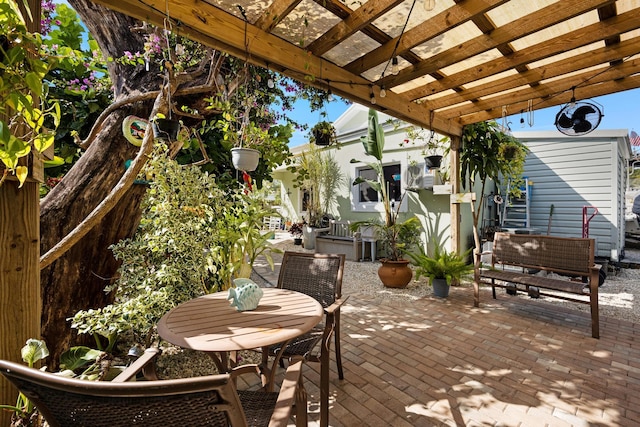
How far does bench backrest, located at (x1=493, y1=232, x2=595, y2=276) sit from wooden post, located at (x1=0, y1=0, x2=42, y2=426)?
5.03 m

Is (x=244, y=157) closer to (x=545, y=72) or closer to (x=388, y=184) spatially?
(x=545, y=72)

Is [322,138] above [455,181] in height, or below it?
above

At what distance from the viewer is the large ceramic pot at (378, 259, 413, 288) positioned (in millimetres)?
5352

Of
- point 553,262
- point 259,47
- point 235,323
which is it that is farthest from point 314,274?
point 553,262

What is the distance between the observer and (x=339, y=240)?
8.43 metres

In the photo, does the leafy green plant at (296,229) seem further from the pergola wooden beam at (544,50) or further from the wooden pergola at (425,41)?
the pergola wooden beam at (544,50)

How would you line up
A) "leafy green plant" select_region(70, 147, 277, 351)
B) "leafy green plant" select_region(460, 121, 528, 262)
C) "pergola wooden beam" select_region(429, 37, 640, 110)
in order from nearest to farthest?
"leafy green plant" select_region(70, 147, 277, 351)
"pergola wooden beam" select_region(429, 37, 640, 110)
"leafy green plant" select_region(460, 121, 528, 262)

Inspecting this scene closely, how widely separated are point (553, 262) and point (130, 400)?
483cm

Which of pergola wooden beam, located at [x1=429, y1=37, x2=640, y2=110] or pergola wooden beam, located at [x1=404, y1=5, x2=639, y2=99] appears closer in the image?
pergola wooden beam, located at [x1=404, y1=5, x2=639, y2=99]

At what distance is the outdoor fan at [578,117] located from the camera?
369cm

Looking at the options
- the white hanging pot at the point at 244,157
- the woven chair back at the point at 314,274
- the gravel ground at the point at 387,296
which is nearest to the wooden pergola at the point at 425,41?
the white hanging pot at the point at 244,157

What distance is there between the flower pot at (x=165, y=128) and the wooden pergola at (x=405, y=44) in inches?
30.2

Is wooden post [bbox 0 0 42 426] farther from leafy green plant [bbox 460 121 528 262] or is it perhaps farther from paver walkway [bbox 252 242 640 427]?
leafy green plant [bbox 460 121 528 262]

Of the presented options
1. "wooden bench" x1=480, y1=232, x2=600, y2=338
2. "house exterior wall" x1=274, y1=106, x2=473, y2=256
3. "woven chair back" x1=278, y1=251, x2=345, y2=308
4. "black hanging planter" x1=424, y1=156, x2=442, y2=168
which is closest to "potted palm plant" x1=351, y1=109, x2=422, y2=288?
"house exterior wall" x1=274, y1=106, x2=473, y2=256
